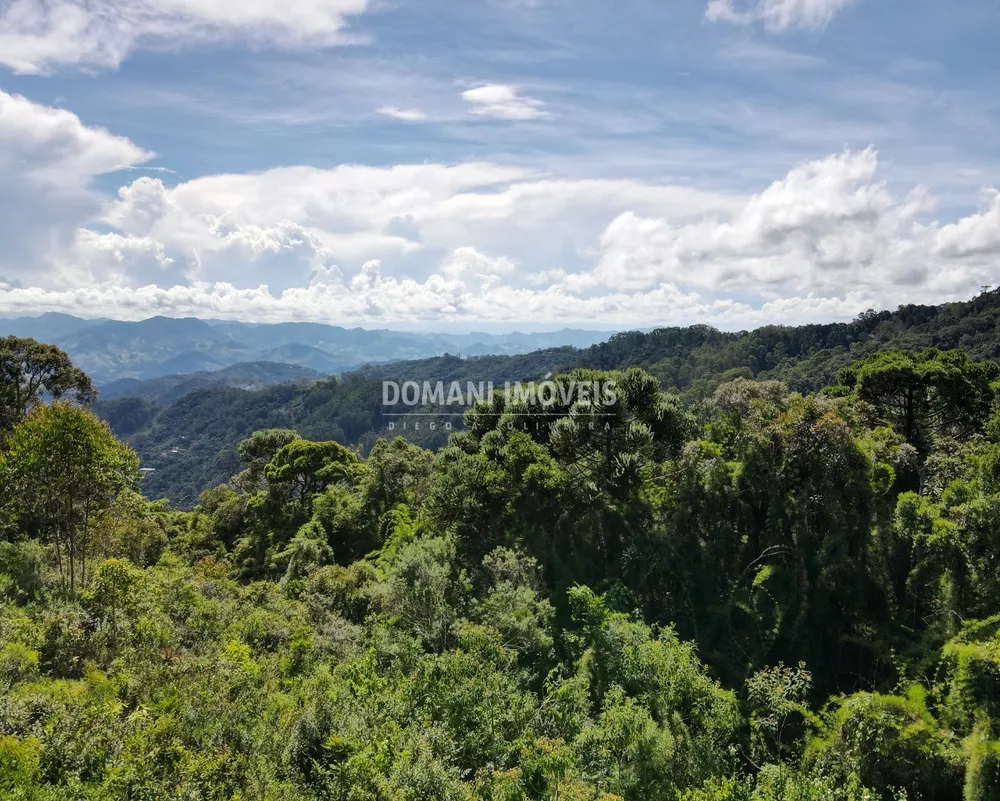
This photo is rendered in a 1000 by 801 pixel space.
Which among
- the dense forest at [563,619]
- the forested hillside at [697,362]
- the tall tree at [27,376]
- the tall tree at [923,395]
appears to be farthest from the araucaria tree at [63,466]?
the forested hillside at [697,362]

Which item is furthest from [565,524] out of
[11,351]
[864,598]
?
[11,351]

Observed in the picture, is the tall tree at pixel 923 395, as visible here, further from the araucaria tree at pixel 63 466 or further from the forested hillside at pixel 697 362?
the forested hillside at pixel 697 362

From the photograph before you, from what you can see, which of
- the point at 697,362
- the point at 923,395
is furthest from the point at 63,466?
the point at 697,362

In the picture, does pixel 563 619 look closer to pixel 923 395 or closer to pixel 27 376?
pixel 923 395

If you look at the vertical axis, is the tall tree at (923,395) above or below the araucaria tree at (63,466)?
above

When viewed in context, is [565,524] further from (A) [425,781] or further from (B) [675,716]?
(A) [425,781]

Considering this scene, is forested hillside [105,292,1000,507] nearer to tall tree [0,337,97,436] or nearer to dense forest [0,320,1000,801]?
tall tree [0,337,97,436]
